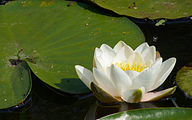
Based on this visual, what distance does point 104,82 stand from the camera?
68.0 inches

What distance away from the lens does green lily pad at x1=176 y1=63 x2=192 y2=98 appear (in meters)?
1.99

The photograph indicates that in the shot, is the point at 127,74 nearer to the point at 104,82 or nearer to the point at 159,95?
the point at 104,82

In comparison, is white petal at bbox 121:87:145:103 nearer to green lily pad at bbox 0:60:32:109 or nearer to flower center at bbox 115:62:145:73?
flower center at bbox 115:62:145:73

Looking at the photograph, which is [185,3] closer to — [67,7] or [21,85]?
[67,7]

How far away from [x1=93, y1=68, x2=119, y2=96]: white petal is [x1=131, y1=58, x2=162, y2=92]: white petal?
0.15 m

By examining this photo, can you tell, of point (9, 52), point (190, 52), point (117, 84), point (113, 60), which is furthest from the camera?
point (190, 52)

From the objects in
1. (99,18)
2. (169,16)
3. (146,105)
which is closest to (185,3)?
(169,16)

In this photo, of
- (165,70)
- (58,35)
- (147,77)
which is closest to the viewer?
(147,77)

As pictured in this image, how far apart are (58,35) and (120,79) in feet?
3.78

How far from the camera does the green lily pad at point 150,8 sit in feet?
9.19

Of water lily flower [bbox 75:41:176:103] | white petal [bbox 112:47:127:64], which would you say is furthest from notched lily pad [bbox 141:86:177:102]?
white petal [bbox 112:47:127:64]

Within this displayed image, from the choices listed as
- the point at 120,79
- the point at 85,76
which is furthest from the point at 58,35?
the point at 120,79

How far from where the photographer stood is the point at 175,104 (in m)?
2.00

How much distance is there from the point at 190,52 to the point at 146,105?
943 millimetres
